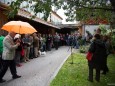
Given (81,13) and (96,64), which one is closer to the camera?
(96,64)

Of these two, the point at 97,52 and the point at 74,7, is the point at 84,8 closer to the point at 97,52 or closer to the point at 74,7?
the point at 74,7

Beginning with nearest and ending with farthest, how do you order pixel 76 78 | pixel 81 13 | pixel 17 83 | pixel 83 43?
pixel 17 83 → pixel 76 78 → pixel 81 13 → pixel 83 43

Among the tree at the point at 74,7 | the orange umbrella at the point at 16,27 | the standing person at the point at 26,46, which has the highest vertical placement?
the tree at the point at 74,7

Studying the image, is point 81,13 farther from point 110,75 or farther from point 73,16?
point 110,75

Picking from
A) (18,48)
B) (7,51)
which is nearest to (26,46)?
(18,48)

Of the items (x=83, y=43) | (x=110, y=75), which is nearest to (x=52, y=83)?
(x=110, y=75)


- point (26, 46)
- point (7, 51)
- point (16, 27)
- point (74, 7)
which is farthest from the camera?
point (26, 46)

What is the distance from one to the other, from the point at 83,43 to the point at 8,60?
2350cm

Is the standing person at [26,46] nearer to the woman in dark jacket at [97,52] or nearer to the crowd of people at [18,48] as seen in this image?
the crowd of people at [18,48]

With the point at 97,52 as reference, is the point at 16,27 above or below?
above

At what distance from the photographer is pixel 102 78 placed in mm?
11695

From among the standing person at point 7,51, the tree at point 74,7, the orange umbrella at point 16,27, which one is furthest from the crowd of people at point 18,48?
the tree at point 74,7

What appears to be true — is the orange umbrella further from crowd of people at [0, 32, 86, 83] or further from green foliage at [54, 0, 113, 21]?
green foliage at [54, 0, 113, 21]

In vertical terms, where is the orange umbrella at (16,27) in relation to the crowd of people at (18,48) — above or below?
above
